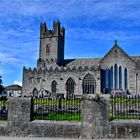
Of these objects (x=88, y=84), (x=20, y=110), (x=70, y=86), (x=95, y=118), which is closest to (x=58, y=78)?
(x=70, y=86)

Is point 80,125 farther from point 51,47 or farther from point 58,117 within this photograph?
point 51,47

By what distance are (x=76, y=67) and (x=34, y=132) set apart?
157ft

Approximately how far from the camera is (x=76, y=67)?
202ft

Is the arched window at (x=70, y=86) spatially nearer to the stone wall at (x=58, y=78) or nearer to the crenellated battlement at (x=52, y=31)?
the stone wall at (x=58, y=78)

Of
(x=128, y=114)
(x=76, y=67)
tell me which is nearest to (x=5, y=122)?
(x=128, y=114)

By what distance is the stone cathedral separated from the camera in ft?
183

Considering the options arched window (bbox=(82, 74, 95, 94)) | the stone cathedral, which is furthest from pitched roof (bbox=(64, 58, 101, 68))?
arched window (bbox=(82, 74, 95, 94))

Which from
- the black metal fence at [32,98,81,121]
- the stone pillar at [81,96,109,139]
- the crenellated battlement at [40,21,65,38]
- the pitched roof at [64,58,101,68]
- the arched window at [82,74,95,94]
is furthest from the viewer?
the crenellated battlement at [40,21,65,38]

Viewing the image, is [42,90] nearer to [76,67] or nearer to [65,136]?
[76,67]

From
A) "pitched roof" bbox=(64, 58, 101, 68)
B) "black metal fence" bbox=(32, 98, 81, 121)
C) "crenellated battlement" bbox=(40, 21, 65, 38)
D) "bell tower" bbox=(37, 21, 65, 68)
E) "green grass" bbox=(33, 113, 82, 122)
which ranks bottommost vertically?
"green grass" bbox=(33, 113, 82, 122)

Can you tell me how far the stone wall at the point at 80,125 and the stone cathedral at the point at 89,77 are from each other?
124 ft

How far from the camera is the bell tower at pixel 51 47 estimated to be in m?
71.4

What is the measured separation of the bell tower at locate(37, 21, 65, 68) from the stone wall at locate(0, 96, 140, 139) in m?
56.0

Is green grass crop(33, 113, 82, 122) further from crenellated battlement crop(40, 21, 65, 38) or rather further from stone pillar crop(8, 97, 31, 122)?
crenellated battlement crop(40, 21, 65, 38)
